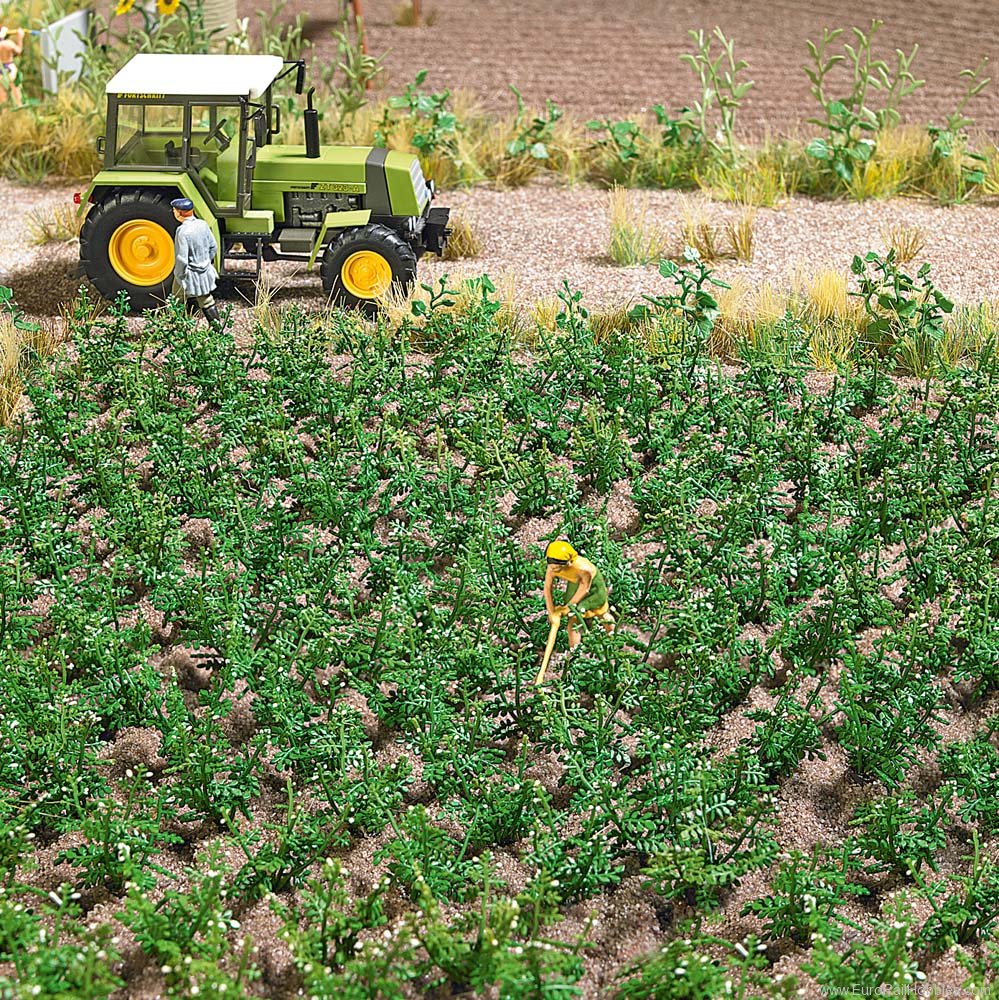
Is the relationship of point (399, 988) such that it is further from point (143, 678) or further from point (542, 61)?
point (542, 61)

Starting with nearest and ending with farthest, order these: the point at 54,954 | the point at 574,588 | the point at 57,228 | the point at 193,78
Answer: the point at 54,954, the point at 574,588, the point at 193,78, the point at 57,228

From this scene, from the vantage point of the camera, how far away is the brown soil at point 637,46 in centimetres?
1184

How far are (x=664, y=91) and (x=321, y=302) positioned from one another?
213 inches

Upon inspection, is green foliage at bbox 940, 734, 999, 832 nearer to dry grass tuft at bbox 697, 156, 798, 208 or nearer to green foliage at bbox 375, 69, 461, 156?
dry grass tuft at bbox 697, 156, 798, 208

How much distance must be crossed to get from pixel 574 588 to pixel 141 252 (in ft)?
12.9

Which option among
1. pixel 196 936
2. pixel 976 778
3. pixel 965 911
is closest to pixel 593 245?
pixel 976 778

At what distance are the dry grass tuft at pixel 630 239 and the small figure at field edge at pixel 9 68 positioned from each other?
4994 millimetres

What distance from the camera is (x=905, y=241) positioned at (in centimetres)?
856

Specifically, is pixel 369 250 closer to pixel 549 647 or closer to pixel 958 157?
pixel 549 647

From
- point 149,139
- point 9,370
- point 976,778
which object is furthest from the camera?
point 149,139

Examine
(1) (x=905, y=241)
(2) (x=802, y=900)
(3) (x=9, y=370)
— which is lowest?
(2) (x=802, y=900)

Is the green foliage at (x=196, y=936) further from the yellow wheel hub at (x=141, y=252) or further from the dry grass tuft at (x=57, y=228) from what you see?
the dry grass tuft at (x=57, y=228)

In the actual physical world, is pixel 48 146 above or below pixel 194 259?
above

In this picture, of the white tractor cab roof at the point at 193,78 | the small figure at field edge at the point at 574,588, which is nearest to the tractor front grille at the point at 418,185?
the white tractor cab roof at the point at 193,78
